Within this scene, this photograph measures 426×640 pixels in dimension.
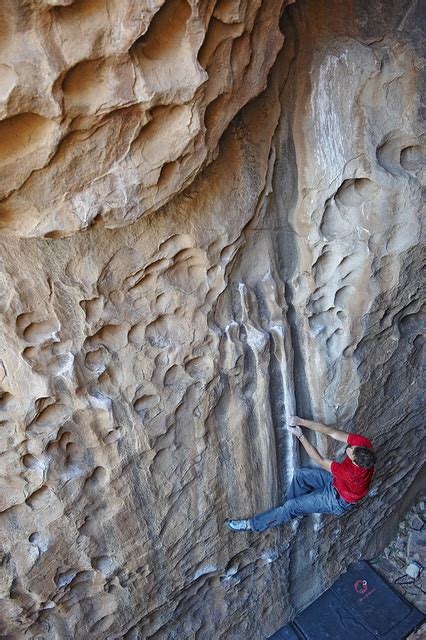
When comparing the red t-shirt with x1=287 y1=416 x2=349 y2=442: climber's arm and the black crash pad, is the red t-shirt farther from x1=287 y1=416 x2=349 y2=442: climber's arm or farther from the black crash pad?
the black crash pad

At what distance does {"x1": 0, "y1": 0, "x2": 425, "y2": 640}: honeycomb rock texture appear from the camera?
1.26 meters

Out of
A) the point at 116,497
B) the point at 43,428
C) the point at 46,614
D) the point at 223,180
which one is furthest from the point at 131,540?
the point at 223,180

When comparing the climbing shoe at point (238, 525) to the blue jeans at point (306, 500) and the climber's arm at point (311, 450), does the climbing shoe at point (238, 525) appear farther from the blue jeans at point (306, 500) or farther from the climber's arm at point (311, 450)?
the climber's arm at point (311, 450)

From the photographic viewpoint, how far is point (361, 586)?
118 inches

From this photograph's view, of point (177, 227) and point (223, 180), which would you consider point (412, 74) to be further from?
point (177, 227)

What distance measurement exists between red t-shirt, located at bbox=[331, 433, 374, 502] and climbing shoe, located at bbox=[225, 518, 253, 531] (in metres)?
0.40

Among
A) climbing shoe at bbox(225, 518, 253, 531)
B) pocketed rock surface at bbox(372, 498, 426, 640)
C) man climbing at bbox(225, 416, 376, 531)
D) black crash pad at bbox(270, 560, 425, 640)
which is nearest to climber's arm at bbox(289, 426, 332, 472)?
man climbing at bbox(225, 416, 376, 531)

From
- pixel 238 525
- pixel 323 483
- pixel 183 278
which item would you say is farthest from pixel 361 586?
pixel 183 278

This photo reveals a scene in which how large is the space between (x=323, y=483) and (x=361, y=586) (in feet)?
3.46

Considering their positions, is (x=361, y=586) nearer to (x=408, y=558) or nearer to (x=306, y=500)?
(x=408, y=558)

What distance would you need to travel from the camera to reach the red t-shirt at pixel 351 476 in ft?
7.14

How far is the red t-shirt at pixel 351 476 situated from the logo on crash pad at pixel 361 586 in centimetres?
106

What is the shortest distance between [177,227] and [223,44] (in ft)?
1.74

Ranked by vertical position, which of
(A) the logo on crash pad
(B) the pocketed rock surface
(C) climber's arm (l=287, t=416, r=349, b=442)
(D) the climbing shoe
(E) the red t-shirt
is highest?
(C) climber's arm (l=287, t=416, r=349, b=442)
